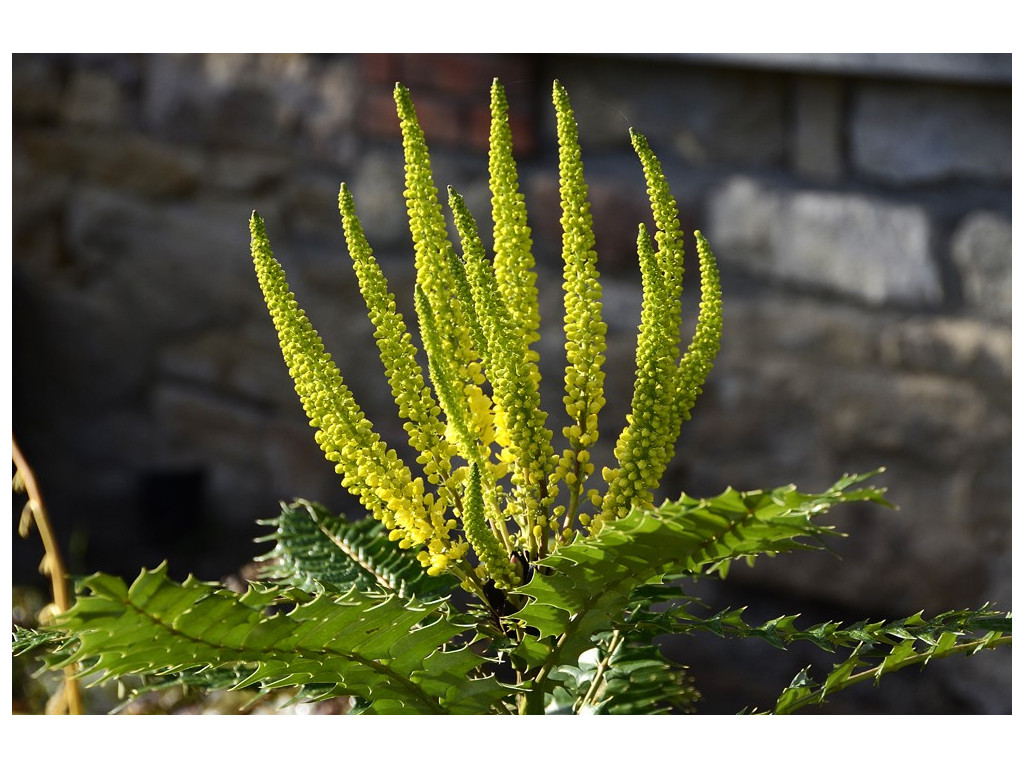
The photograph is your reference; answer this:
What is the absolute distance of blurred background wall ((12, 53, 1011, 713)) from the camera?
1219 mm

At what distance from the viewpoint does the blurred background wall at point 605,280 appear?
1219mm

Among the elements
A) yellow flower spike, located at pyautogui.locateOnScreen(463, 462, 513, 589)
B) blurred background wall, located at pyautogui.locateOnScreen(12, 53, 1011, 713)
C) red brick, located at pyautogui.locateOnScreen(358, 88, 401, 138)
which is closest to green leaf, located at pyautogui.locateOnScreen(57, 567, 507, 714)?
yellow flower spike, located at pyautogui.locateOnScreen(463, 462, 513, 589)

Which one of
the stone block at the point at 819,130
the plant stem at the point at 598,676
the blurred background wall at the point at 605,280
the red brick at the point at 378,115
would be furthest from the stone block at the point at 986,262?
the plant stem at the point at 598,676

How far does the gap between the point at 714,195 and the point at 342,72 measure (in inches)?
19.8

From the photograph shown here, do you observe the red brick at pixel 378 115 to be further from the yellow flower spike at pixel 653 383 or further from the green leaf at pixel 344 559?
the yellow flower spike at pixel 653 383

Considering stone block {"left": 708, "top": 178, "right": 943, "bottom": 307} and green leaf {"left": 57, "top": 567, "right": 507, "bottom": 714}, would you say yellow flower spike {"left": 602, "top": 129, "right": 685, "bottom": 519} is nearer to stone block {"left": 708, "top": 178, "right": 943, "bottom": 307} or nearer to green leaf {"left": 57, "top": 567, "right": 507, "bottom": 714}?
green leaf {"left": 57, "top": 567, "right": 507, "bottom": 714}

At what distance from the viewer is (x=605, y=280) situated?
4.53 feet

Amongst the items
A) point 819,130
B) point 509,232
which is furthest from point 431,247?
point 819,130

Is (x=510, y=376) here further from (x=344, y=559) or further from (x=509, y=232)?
(x=344, y=559)

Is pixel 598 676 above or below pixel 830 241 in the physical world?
below

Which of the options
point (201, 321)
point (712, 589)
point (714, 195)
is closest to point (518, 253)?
point (714, 195)

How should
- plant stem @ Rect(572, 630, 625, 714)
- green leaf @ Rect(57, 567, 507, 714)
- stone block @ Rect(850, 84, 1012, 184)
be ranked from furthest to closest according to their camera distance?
stone block @ Rect(850, 84, 1012, 184) → plant stem @ Rect(572, 630, 625, 714) → green leaf @ Rect(57, 567, 507, 714)

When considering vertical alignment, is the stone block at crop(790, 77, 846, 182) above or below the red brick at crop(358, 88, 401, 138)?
below

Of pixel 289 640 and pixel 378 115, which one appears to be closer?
pixel 289 640
